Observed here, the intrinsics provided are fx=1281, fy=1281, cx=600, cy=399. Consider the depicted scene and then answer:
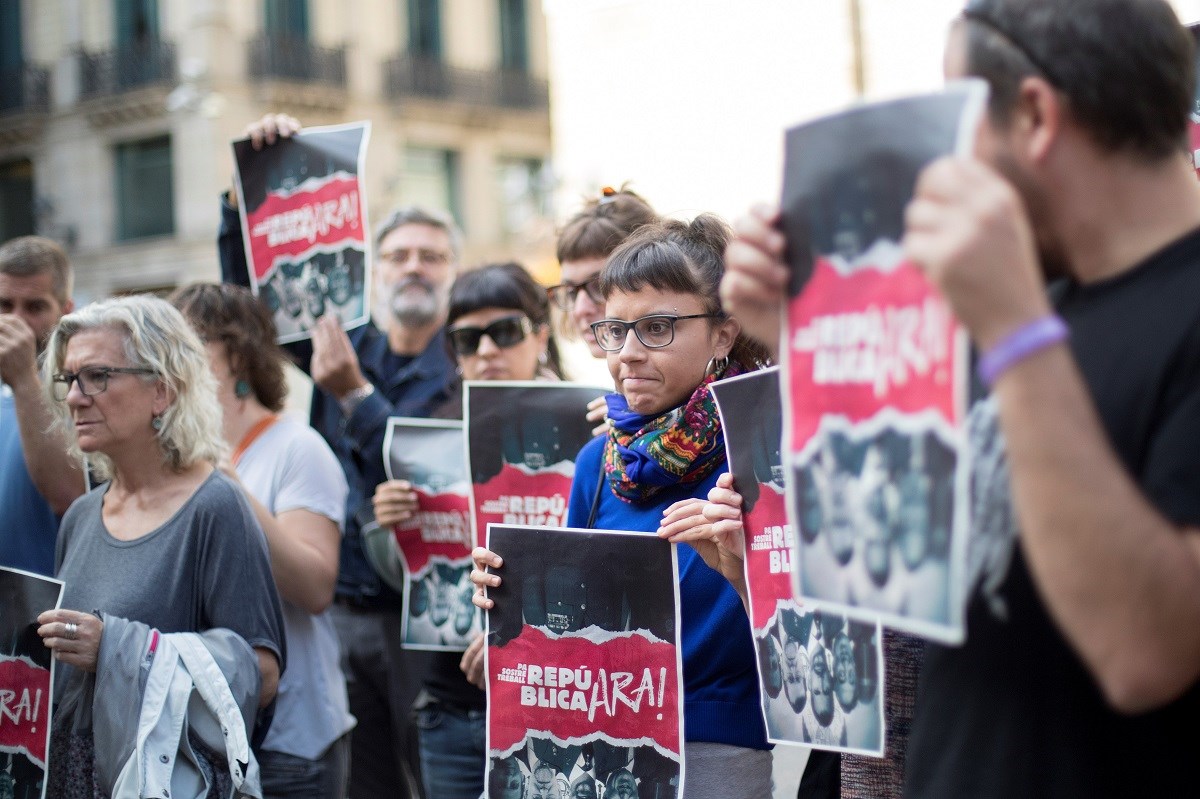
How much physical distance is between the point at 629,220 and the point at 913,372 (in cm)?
237

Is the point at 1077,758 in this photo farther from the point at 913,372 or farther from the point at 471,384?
the point at 471,384

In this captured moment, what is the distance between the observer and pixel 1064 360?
123 centimetres

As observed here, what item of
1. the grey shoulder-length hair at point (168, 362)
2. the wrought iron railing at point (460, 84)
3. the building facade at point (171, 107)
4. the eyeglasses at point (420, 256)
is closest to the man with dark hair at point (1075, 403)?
the grey shoulder-length hair at point (168, 362)

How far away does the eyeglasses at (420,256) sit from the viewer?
487 centimetres

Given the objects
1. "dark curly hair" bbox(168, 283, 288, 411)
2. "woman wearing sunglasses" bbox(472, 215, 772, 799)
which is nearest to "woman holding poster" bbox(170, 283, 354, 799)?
"dark curly hair" bbox(168, 283, 288, 411)

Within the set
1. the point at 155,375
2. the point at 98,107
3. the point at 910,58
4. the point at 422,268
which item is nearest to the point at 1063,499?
the point at 155,375

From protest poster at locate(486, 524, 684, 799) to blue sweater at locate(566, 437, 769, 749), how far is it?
9 cm

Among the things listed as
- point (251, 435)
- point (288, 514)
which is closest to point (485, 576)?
point (288, 514)

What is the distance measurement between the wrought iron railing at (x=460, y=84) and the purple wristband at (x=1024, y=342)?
2520cm

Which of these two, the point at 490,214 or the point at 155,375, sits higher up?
the point at 490,214

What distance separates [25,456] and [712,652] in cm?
213

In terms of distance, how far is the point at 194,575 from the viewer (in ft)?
9.68

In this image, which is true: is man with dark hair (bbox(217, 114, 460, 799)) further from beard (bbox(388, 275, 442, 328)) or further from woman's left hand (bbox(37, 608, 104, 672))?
woman's left hand (bbox(37, 608, 104, 672))

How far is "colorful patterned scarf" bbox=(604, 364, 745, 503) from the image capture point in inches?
103
